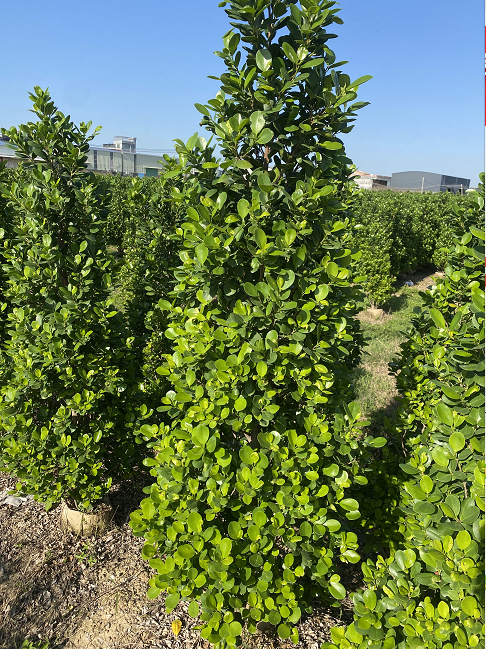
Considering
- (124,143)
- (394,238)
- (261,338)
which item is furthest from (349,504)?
(124,143)

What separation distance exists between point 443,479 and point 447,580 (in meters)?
0.35

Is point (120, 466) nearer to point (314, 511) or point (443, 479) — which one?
point (314, 511)

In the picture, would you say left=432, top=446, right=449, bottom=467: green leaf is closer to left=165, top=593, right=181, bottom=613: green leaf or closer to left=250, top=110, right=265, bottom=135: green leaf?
left=165, top=593, right=181, bottom=613: green leaf

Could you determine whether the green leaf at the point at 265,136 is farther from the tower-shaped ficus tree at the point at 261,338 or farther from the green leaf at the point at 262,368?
the green leaf at the point at 262,368

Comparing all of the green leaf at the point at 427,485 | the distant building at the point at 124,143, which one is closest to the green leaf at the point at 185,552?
the green leaf at the point at 427,485

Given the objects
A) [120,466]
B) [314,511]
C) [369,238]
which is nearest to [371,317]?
[369,238]

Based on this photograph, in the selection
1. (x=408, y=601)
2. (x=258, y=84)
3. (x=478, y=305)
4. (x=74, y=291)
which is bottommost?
(x=408, y=601)

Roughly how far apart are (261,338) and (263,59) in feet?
4.28

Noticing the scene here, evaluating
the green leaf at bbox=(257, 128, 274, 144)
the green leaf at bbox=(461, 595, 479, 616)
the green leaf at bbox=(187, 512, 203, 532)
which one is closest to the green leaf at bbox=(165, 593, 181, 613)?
the green leaf at bbox=(187, 512, 203, 532)

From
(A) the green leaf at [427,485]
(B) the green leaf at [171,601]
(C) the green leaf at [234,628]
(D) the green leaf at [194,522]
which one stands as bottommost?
(C) the green leaf at [234,628]

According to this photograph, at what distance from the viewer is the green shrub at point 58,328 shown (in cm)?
305

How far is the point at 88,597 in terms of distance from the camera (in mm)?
2928

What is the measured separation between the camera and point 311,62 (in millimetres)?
1903

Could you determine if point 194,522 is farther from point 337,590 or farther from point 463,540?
point 463,540
